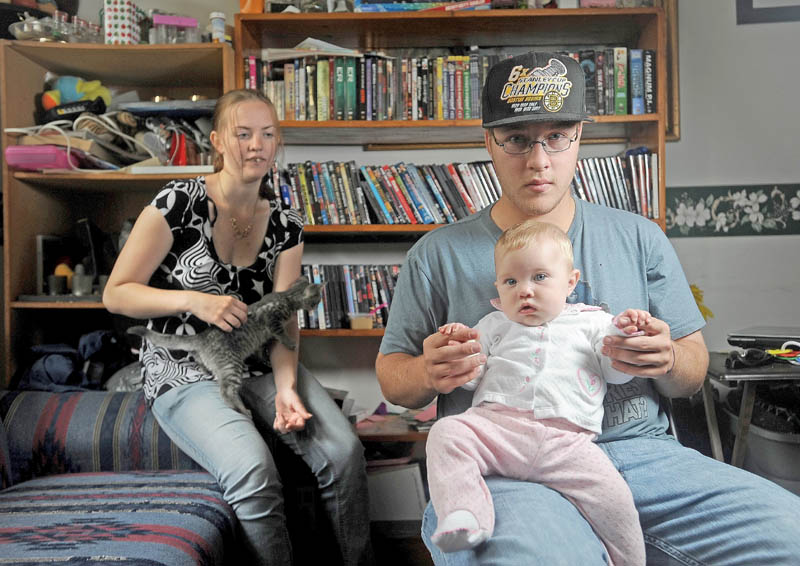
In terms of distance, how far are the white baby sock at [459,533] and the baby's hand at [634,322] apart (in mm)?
380

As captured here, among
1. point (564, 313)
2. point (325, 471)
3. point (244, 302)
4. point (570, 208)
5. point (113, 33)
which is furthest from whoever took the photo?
point (113, 33)

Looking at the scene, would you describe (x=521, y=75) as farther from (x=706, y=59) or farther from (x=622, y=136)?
(x=706, y=59)

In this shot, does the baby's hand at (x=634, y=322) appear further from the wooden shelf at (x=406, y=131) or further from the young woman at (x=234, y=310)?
the wooden shelf at (x=406, y=131)

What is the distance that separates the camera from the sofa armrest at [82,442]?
180cm

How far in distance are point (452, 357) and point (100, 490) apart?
1030 millimetres

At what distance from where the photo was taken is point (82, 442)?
1.82m

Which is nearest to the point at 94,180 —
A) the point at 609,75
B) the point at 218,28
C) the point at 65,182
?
the point at 65,182

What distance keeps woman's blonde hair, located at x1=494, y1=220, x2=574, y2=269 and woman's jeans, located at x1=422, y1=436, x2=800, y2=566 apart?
1.23ft

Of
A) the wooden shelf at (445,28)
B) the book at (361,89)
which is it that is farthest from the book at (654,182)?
the book at (361,89)

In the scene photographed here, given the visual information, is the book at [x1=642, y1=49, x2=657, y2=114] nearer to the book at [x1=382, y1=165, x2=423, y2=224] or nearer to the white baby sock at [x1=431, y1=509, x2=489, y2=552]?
the book at [x1=382, y1=165, x2=423, y2=224]

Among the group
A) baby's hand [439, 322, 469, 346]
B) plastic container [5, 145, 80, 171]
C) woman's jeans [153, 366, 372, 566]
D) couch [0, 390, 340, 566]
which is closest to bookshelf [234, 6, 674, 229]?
plastic container [5, 145, 80, 171]

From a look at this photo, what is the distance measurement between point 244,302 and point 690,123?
184cm

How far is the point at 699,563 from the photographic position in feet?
3.34

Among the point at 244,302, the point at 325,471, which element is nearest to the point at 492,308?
the point at 325,471
